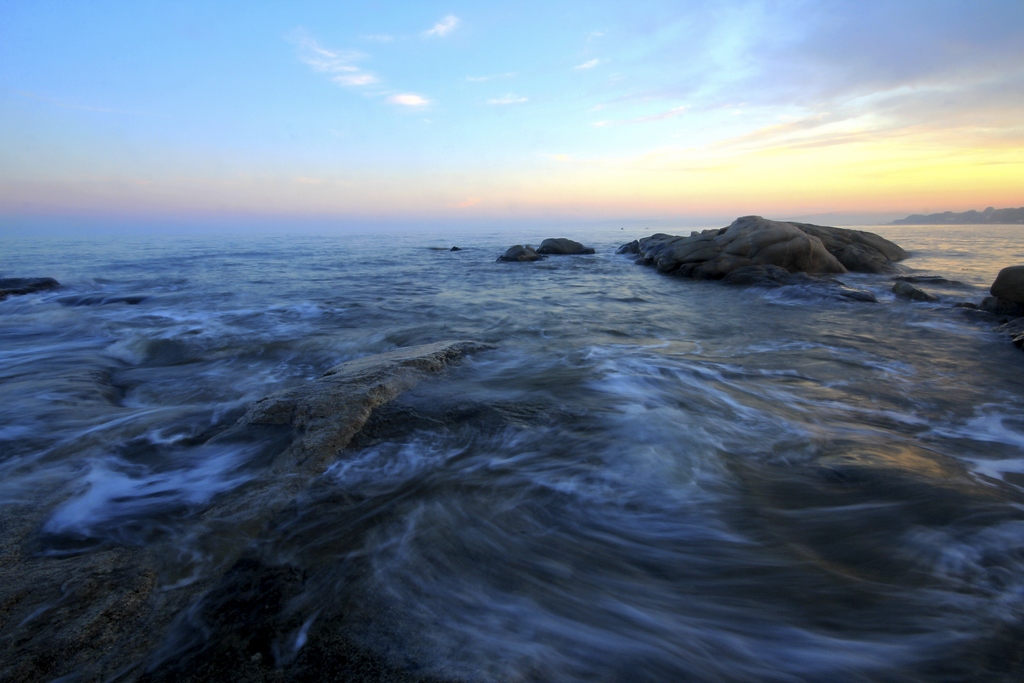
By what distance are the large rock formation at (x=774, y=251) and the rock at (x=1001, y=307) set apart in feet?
18.2

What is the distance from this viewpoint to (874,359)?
226 inches

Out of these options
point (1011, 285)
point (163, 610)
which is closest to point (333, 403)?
point (163, 610)

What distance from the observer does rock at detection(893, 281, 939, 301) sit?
30.6 ft

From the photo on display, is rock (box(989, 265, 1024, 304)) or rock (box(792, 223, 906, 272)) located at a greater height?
rock (box(792, 223, 906, 272))

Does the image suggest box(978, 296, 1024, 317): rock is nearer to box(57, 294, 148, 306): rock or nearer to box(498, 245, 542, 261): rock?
box(498, 245, 542, 261): rock

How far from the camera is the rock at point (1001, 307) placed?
7425 mm

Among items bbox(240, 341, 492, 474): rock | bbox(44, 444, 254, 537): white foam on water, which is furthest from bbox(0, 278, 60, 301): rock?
bbox(44, 444, 254, 537): white foam on water

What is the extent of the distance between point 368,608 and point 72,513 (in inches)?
78.3

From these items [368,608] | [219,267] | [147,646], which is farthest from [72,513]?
[219,267]

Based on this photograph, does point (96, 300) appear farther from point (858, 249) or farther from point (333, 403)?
point (858, 249)

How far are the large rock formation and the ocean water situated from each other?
24.4 ft

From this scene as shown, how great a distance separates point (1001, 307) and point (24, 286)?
21783 mm

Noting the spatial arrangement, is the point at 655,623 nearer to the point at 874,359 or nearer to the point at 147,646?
the point at 147,646

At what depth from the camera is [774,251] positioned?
531 inches
